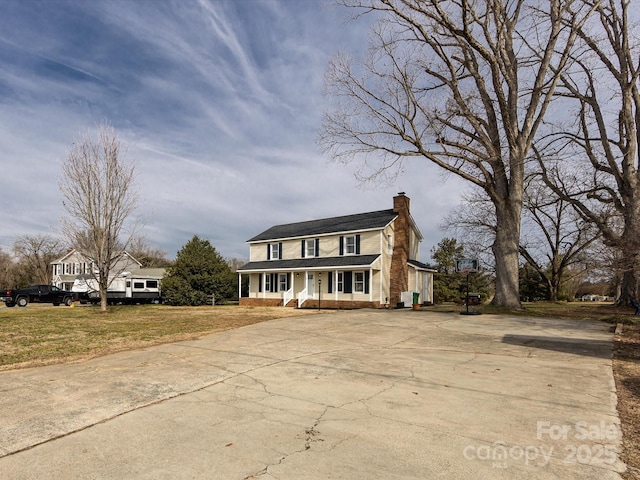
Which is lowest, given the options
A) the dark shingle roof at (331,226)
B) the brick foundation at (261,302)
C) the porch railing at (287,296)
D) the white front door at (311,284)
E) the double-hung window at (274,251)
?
the brick foundation at (261,302)

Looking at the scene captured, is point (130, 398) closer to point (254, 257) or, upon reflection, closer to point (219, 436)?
point (219, 436)

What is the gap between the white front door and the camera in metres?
30.1

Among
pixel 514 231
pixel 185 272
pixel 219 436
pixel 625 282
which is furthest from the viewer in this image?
pixel 185 272

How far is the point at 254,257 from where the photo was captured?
118 feet

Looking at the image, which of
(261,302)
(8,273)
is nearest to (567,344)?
(261,302)

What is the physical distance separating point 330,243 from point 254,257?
28.6 ft

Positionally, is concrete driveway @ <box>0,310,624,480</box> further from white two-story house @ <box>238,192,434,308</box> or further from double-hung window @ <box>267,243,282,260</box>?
double-hung window @ <box>267,243,282,260</box>

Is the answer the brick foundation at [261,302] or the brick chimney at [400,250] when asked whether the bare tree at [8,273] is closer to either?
the brick foundation at [261,302]

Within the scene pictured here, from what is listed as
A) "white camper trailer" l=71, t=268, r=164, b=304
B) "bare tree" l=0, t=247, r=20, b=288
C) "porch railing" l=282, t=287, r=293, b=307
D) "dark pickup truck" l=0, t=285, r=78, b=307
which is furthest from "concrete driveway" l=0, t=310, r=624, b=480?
"bare tree" l=0, t=247, r=20, b=288

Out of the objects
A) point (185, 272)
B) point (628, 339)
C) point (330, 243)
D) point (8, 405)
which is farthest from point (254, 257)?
point (8, 405)

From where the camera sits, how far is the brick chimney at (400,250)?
27.8 metres

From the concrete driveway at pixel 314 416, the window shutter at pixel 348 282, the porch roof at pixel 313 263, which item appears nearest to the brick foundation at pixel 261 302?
the porch roof at pixel 313 263

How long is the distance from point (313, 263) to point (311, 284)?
5.39 feet

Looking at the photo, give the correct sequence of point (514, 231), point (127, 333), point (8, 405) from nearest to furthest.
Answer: point (8, 405)
point (127, 333)
point (514, 231)
